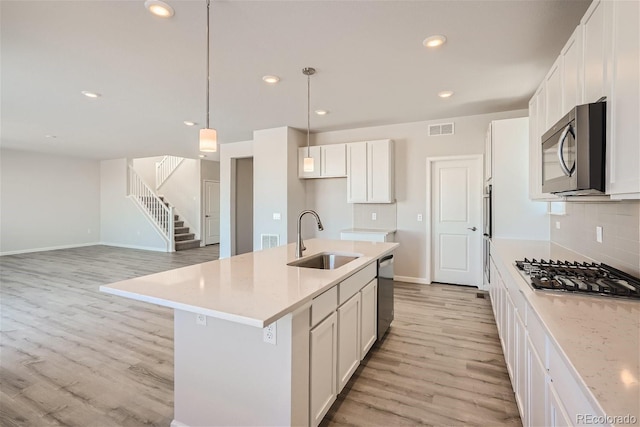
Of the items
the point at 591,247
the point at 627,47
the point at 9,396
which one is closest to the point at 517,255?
the point at 591,247

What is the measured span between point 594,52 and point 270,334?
7.00 feet

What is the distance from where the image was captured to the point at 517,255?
262cm

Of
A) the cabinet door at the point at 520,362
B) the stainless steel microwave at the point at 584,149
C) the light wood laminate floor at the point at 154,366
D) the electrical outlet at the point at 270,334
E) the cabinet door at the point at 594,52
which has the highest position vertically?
the cabinet door at the point at 594,52

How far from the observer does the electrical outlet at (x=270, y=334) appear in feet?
4.92

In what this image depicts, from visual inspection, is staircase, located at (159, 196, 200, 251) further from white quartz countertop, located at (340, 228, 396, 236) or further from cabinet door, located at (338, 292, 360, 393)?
cabinet door, located at (338, 292, 360, 393)

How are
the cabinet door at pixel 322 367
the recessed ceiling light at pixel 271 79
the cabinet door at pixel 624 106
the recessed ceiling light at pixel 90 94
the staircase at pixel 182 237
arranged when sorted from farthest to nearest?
the staircase at pixel 182 237, the recessed ceiling light at pixel 90 94, the recessed ceiling light at pixel 271 79, the cabinet door at pixel 322 367, the cabinet door at pixel 624 106

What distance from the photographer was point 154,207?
30.1ft

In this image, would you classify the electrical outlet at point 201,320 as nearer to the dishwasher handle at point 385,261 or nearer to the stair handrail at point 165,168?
the dishwasher handle at point 385,261

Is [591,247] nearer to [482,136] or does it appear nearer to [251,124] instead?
[482,136]

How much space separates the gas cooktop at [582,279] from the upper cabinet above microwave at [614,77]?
18.3 inches

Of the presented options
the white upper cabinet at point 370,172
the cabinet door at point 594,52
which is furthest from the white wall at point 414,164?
the cabinet door at point 594,52

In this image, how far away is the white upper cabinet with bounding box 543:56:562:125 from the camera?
2.08m

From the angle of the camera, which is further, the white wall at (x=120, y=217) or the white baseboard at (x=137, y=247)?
the white wall at (x=120, y=217)

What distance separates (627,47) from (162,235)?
30.9ft
